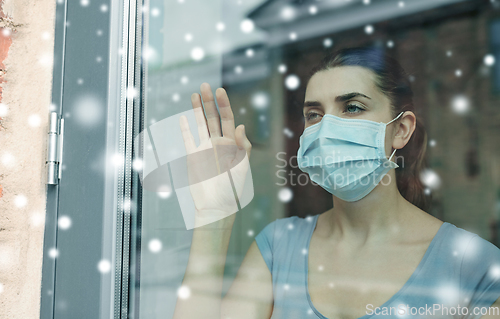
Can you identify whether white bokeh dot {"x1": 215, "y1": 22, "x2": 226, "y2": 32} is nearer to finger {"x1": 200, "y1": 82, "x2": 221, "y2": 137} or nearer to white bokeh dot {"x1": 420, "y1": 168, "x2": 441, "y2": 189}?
finger {"x1": 200, "y1": 82, "x2": 221, "y2": 137}

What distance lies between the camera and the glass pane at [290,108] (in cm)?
72

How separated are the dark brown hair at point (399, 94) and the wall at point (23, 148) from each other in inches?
27.4

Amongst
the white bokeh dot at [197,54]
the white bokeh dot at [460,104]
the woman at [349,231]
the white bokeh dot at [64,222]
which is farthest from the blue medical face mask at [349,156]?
the white bokeh dot at [64,222]

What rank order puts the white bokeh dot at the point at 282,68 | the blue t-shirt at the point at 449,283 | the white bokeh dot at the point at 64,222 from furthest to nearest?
1. the white bokeh dot at the point at 282,68
2. the white bokeh dot at the point at 64,222
3. the blue t-shirt at the point at 449,283

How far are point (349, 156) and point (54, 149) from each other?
70 cm

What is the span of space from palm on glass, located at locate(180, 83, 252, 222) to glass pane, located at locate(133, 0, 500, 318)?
1 centimetres

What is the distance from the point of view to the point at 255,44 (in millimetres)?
1046

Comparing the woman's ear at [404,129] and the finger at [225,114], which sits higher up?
the finger at [225,114]

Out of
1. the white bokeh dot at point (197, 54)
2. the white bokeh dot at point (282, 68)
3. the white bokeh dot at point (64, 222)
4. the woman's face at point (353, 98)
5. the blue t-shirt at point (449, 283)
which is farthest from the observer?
the white bokeh dot at point (282, 68)

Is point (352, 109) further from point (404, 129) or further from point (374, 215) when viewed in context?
point (374, 215)

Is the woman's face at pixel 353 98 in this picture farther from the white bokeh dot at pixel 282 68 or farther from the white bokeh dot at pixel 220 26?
the white bokeh dot at pixel 220 26

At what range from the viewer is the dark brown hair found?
A: 735 mm

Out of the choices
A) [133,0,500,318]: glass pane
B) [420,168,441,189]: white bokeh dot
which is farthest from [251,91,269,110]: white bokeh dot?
[420,168,441,189]: white bokeh dot

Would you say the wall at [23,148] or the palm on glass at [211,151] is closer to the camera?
the wall at [23,148]
